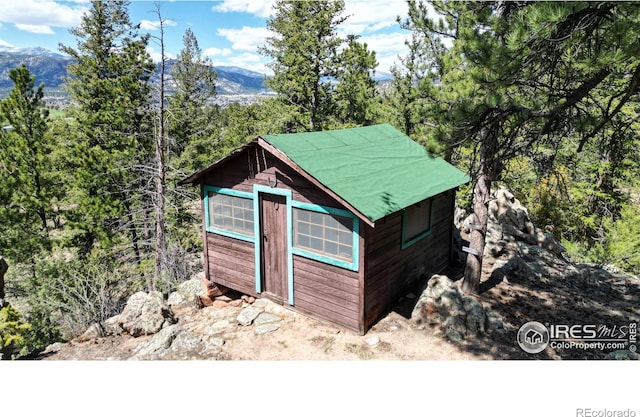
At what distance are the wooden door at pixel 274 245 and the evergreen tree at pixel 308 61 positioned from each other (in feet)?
40.6

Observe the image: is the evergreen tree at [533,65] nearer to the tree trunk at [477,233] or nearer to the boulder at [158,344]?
the tree trunk at [477,233]

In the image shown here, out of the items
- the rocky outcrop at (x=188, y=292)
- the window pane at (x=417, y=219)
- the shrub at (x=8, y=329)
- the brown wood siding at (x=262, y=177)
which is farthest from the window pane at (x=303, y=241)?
the shrub at (x=8, y=329)

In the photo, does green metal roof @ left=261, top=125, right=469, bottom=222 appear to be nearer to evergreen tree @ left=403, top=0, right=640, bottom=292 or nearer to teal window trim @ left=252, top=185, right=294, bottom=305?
teal window trim @ left=252, top=185, right=294, bottom=305

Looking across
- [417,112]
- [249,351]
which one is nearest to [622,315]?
[417,112]

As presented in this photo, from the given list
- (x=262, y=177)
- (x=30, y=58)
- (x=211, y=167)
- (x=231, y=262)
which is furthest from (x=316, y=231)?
(x=30, y=58)

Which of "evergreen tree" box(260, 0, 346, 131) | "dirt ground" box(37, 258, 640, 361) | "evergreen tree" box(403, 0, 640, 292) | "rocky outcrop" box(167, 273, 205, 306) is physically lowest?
"rocky outcrop" box(167, 273, 205, 306)

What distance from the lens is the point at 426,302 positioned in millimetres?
8141

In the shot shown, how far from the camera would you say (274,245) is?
Result: 8.80m

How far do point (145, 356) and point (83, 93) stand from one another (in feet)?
46.6

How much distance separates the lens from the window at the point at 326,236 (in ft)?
24.7

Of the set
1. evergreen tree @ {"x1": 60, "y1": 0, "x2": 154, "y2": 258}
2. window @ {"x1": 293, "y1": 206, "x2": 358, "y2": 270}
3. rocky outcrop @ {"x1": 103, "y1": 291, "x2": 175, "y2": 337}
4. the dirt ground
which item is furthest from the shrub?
evergreen tree @ {"x1": 60, "y1": 0, "x2": 154, "y2": 258}

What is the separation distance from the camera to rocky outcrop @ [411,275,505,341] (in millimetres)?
7867

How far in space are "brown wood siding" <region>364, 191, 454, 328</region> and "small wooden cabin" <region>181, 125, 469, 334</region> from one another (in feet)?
0.08

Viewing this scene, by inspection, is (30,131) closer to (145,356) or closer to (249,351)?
(145,356)
